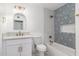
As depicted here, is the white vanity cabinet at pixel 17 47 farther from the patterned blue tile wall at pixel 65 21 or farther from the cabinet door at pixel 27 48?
the patterned blue tile wall at pixel 65 21

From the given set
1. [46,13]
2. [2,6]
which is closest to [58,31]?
[46,13]

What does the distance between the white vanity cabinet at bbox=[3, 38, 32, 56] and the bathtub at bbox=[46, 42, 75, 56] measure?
420 millimetres

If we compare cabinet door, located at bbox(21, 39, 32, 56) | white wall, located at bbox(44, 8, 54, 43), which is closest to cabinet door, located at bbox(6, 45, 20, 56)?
cabinet door, located at bbox(21, 39, 32, 56)

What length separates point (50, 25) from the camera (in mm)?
1908

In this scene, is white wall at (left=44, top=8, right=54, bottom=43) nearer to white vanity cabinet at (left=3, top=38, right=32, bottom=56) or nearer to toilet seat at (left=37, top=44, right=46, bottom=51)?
toilet seat at (left=37, top=44, right=46, bottom=51)

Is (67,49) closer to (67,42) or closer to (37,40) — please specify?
(67,42)

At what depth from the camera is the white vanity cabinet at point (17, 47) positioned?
1746mm

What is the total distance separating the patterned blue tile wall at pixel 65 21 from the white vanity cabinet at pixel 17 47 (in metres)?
0.63

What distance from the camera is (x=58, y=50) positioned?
1.93 metres

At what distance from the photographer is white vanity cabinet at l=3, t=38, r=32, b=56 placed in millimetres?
1746

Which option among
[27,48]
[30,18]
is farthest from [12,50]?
[30,18]

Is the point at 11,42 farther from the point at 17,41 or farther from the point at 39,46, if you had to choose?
the point at 39,46

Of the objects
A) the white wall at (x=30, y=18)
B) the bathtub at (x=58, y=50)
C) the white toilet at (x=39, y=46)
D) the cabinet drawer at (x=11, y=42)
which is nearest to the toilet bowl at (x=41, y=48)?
the white toilet at (x=39, y=46)

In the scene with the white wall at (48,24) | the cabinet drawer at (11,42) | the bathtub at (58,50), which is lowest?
the bathtub at (58,50)
